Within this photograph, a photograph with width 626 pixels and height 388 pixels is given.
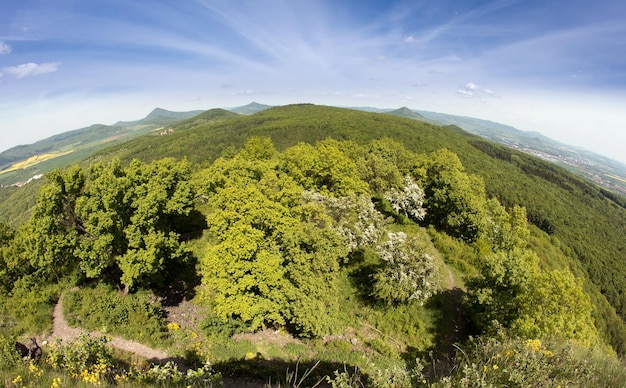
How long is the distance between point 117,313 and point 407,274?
2216 centimetres

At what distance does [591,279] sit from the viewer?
75500 millimetres

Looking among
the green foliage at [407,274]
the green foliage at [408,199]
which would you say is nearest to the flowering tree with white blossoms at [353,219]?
the green foliage at [407,274]

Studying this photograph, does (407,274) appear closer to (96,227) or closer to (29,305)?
(96,227)

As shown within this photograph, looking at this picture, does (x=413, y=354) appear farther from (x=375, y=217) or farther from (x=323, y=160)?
(x=323, y=160)

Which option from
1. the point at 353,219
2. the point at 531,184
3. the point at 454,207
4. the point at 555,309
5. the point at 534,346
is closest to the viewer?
the point at 534,346

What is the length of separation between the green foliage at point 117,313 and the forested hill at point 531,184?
1277 inches

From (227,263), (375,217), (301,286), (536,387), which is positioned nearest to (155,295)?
(227,263)

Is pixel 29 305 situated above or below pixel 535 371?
below

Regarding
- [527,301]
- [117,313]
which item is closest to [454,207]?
[527,301]

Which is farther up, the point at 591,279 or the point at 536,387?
the point at 536,387

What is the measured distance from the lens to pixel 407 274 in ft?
80.2

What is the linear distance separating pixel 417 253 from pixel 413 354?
24.5 ft

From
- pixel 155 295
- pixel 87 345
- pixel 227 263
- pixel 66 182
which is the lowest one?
pixel 155 295

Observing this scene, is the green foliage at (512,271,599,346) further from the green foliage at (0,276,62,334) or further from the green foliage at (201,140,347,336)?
the green foliage at (0,276,62,334)
